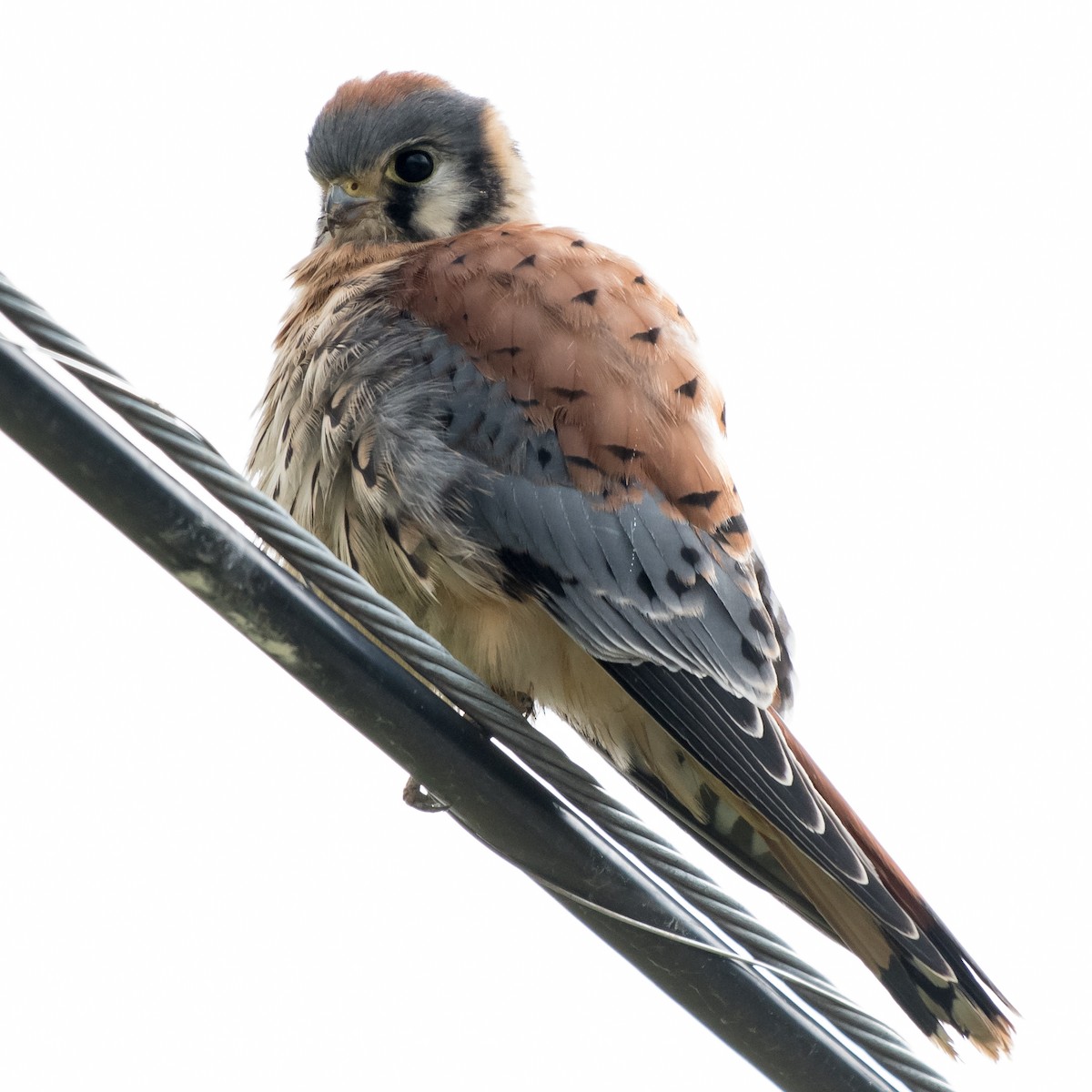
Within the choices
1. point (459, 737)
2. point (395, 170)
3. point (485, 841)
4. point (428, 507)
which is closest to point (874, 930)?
point (485, 841)

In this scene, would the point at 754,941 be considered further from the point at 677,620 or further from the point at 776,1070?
the point at 677,620

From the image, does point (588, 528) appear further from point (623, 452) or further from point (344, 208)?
point (344, 208)

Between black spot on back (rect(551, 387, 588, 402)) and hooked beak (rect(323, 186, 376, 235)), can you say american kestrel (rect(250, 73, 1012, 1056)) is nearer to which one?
black spot on back (rect(551, 387, 588, 402))

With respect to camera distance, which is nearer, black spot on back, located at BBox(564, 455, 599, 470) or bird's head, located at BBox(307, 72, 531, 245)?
black spot on back, located at BBox(564, 455, 599, 470)

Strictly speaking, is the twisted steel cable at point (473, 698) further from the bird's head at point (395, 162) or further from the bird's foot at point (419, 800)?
the bird's head at point (395, 162)

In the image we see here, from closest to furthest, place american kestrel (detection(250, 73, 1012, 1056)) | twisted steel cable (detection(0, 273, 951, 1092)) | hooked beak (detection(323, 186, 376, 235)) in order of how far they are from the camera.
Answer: twisted steel cable (detection(0, 273, 951, 1092))
american kestrel (detection(250, 73, 1012, 1056))
hooked beak (detection(323, 186, 376, 235))

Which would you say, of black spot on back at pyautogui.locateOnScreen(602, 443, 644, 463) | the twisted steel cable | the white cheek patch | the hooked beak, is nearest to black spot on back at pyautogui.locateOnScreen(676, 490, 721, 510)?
black spot on back at pyautogui.locateOnScreen(602, 443, 644, 463)

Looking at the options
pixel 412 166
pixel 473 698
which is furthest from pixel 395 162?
pixel 473 698

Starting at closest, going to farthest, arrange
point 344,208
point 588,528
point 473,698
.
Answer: point 473,698 < point 588,528 < point 344,208
